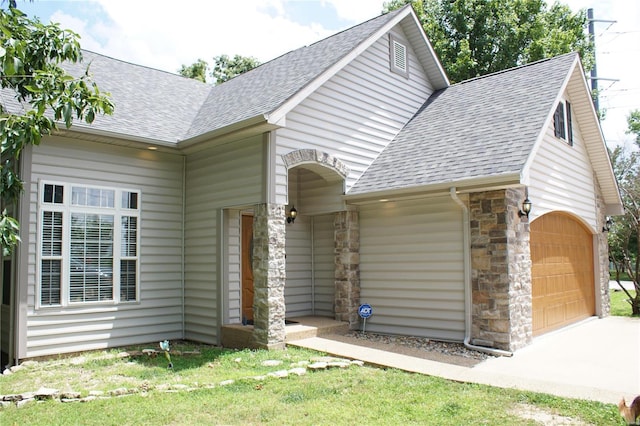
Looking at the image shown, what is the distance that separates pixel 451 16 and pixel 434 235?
55.3 feet

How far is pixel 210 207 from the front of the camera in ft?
31.0

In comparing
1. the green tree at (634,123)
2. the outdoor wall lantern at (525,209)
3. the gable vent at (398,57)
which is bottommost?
the outdoor wall lantern at (525,209)

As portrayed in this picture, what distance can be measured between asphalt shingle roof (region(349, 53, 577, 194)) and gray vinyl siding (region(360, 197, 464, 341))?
0.61 meters

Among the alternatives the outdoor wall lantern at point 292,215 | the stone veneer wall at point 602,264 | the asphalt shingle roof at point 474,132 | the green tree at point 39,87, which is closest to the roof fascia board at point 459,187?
the asphalt shingle roof at point 474,132

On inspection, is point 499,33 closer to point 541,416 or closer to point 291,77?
point 291,77

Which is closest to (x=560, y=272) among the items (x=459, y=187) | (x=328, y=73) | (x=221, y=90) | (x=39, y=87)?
(x=459, y=187)

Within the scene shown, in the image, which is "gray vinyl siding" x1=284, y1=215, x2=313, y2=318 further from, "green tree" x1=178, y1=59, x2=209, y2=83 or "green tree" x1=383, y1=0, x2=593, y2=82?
"green tree" x1=178, y1=59, x2=209, y2=83

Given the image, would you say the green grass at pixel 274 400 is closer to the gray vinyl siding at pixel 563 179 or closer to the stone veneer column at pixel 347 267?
the stone veneer column at pixel 347 267

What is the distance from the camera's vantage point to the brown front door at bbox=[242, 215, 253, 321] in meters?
9.68

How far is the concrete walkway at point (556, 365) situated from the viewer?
238 inches

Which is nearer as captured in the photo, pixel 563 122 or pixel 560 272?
pixel 560 272

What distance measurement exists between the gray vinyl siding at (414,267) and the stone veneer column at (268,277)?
2178 millimetres

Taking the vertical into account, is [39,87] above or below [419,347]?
above

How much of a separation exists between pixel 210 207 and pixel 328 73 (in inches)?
127
